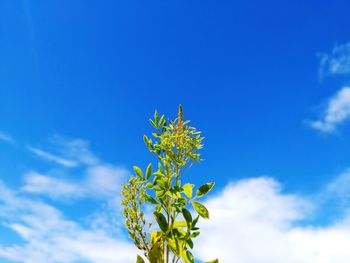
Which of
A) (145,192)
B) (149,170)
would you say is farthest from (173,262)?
(149,170)

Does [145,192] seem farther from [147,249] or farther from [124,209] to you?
[147,249]

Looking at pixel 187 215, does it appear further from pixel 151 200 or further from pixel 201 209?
pixel 151 200

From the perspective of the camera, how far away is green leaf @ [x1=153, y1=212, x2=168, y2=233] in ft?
18.9

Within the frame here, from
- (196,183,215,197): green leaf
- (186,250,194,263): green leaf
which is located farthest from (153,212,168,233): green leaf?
(196,183,215,197): green leaf

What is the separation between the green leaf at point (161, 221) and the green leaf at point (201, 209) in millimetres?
575

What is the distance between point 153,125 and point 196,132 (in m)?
0.91

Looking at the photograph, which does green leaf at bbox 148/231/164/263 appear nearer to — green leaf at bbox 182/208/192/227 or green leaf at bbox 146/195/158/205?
green leaf at bbox 182/208/192/227

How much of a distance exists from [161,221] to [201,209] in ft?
2.33

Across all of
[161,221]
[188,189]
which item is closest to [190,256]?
[161,221]

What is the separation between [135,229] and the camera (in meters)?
5.60

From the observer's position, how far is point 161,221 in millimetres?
5770

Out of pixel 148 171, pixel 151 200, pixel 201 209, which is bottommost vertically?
pixel 201 209

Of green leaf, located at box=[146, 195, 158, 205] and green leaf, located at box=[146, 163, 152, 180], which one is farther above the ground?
green leaf, located at box=[146, 163, 152, 180]

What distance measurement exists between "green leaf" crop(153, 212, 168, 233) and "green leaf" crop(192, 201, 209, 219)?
0.58 meters
